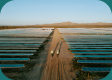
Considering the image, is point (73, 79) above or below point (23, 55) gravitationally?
below

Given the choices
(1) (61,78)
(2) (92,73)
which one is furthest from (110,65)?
(1) (61,78)

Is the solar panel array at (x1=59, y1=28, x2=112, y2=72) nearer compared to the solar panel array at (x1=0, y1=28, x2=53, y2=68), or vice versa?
the solar panel array at (x1=59, y1=28, x2=112, y2=72)

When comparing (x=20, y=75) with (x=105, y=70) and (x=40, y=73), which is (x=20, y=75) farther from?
(x=105, y=70)

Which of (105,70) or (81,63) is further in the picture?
(81,63)

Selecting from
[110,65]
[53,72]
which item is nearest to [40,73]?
[53,72]

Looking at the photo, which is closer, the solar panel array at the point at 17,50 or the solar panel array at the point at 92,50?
the solar panel array at the point at 92,50

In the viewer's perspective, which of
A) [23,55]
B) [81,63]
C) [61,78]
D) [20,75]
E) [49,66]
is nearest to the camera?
[61,78]

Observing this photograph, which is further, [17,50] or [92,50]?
[92,50]

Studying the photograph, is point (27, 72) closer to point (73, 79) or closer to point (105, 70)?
point (73, 79)

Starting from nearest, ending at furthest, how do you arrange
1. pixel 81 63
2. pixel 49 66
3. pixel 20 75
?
pixel 20 75 < pixel 49 66 < pixel 81 63
